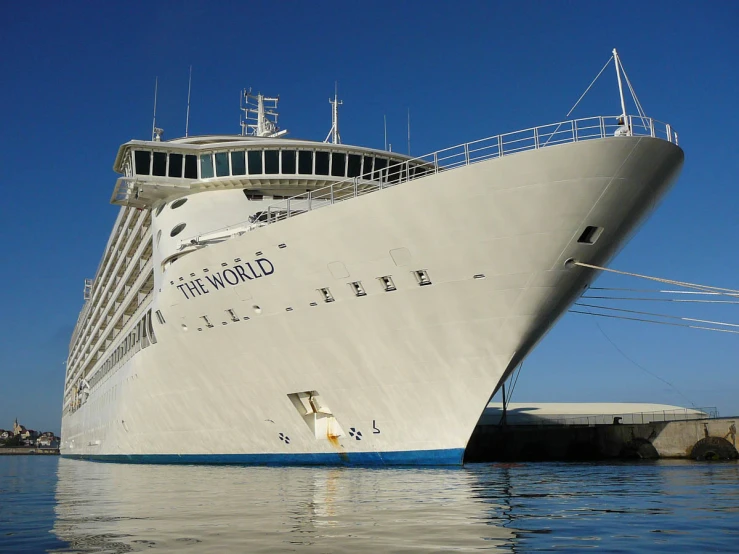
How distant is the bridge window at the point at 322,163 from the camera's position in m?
22.1

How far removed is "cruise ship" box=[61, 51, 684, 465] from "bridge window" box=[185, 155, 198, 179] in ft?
0.13

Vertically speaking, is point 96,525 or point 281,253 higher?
point 281,253

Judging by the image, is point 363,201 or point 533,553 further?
point 363,201

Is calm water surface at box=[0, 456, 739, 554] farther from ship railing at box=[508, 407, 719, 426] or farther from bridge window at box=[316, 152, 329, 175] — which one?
ship railing at box=[508, 407, 719, 426]

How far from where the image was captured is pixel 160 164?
74.2 feet

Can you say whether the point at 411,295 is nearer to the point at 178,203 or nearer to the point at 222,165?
the point at 222,165

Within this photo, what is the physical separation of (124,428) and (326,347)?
1517 centimetres

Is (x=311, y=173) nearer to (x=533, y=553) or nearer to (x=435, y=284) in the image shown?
(x=435, y=284)

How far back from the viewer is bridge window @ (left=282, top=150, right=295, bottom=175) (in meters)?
22.0

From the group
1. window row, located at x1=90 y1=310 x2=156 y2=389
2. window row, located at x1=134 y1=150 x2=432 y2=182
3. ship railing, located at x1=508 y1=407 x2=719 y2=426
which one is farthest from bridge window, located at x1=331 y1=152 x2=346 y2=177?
ship railing, located at x1=508 y1=407 x2=719 y2=426

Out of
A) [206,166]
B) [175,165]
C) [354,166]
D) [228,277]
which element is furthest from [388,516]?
[175,165]

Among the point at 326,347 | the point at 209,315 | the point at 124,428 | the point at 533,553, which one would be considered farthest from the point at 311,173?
the point at 533,553

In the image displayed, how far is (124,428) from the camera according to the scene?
2830 centimetres

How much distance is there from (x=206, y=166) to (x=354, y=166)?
188 inches
